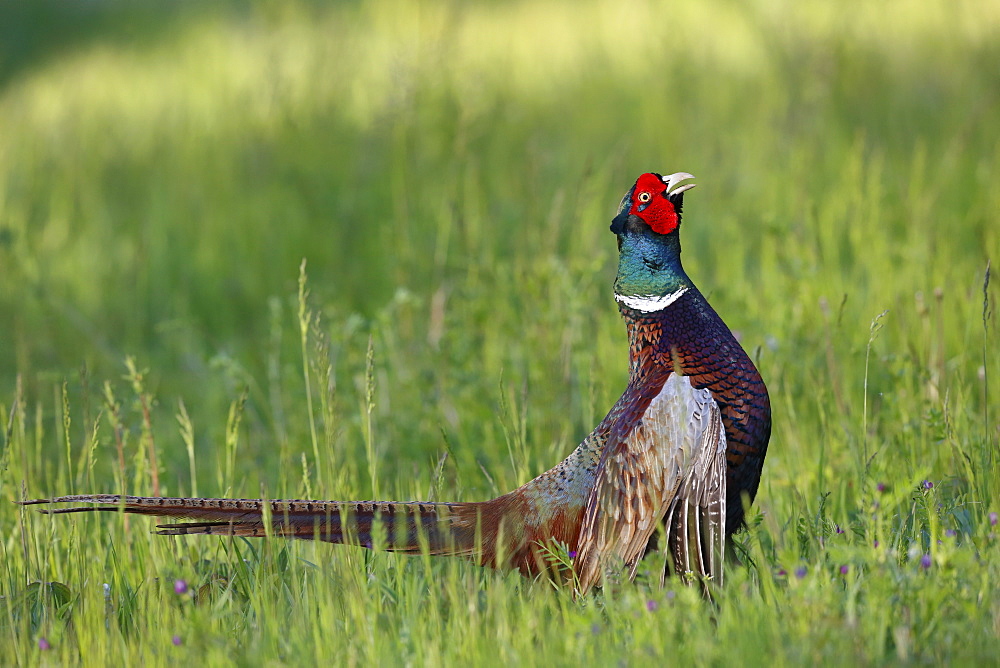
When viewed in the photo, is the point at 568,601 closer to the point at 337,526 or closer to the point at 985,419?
the point at 337,526

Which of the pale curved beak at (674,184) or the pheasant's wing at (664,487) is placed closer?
the pheasant's wing at (664,487)

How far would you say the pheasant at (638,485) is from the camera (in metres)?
2.65

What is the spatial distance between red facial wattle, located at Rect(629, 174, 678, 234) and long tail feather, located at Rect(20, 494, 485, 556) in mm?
919

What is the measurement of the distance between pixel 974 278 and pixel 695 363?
2.15m

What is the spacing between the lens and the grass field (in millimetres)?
2314

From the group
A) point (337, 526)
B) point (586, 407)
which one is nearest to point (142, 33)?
point (586, 407)

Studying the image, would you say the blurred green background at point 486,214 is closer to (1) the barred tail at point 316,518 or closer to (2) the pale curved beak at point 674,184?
(1) the barred tail at point 316,518

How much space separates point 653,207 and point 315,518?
1231mm

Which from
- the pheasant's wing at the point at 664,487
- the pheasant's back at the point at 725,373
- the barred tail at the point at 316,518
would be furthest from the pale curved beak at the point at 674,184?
the barred tail at the point at 316,518

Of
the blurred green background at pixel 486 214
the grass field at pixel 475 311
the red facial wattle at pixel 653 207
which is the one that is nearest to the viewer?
the grass field at pixel 475 311

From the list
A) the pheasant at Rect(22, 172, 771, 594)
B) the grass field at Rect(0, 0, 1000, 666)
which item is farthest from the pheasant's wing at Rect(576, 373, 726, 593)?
the grass field at Rect(0, 0, 1000, 666)

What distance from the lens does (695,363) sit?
2.76 m

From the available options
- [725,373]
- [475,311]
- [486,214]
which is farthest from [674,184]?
[486,214]

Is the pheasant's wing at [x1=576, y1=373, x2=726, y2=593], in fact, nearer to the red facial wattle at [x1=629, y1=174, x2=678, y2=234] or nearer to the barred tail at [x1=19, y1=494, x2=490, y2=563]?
the barred tail at [x1=19, y1=494, x2=490, y2=563]
